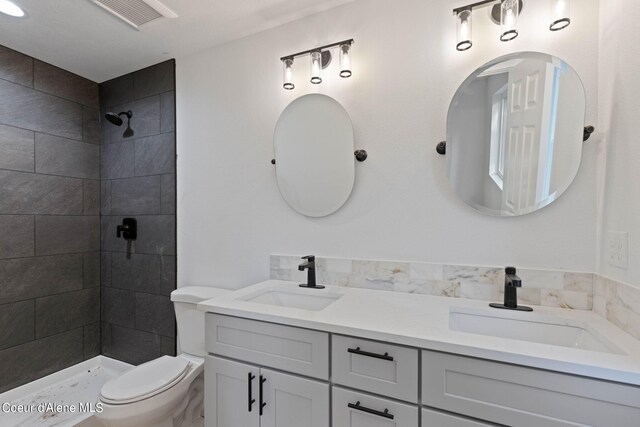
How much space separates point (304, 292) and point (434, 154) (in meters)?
0.96

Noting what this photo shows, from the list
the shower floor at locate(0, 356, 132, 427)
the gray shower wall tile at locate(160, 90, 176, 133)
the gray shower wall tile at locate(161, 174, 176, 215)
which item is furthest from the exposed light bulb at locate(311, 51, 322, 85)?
the shower floor at locate(0, 356, 132, 427)

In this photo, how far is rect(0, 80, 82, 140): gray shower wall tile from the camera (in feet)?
6.78

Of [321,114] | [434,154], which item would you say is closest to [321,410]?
[434,154]

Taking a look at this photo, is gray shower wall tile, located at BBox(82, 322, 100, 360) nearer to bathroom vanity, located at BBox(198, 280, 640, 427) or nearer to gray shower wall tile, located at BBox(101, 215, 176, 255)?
gray shower wall tile, located at BBox(101, 215, 176, 255)

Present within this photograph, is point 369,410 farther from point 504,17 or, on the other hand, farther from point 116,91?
point 116,91

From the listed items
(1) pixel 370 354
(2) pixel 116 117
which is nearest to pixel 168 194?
(2) pixel 116 117

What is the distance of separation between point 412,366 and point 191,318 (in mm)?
1444

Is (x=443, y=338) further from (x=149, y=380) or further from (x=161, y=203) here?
(x=161, y=203)

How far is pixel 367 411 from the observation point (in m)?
1.02

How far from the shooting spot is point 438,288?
1443 mm

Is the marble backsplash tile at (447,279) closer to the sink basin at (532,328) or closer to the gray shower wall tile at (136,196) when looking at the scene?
the sink basin at (532,328)

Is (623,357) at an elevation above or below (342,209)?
below

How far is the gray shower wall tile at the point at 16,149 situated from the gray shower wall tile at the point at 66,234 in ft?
1.26

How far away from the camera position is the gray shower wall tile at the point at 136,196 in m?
2.28
